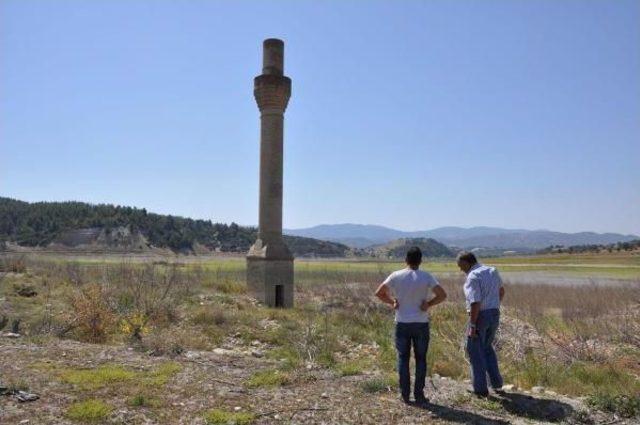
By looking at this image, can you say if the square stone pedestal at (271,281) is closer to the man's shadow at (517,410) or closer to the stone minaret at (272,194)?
the stone minaret at (272,194)

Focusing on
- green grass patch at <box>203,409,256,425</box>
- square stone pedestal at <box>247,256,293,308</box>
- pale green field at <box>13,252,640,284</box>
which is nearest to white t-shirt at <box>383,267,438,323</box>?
green grass patch at <box>203,409,256,425</box>

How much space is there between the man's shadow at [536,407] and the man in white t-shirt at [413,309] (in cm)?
98

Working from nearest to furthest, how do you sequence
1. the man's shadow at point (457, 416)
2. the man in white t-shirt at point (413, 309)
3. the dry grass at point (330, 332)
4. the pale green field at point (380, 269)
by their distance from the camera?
the man's shadow at point (457, 416) < the man in white t-shirt at point (413, 309) < the dry grass at point (330, 332) < the pale green field at point (380, 269)

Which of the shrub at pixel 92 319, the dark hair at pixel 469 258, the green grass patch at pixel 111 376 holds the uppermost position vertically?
the dark hair at pixel 469 258

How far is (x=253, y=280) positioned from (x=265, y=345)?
7104mm

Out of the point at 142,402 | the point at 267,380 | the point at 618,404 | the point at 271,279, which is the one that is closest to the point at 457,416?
the point at 618,404

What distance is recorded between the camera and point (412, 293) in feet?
21.3

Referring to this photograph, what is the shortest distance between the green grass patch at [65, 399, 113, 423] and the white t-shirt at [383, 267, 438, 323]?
331 cm

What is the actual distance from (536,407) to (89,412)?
194 inches

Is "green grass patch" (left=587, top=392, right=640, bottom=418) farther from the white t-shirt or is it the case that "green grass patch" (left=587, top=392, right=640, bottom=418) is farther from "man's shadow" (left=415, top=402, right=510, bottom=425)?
the white t-shirt

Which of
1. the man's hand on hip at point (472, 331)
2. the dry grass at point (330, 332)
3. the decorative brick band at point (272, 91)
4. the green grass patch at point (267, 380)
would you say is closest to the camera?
the man's hand on hip at point (472, 331)

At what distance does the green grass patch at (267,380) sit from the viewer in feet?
24.3

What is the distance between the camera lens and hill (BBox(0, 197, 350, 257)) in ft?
293

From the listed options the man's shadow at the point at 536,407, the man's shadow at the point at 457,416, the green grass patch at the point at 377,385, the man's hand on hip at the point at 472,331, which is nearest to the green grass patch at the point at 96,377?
the green grass patch at the point at 377,385
